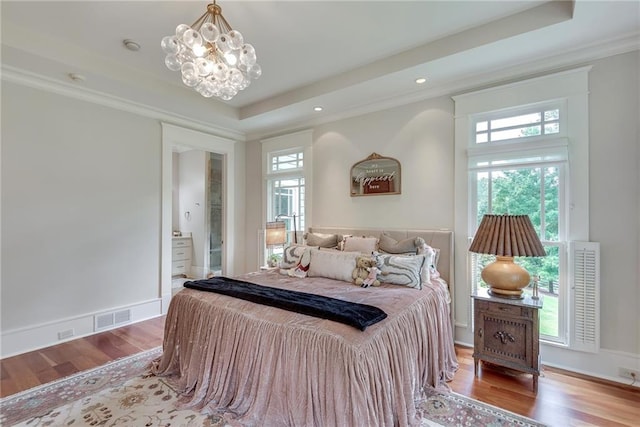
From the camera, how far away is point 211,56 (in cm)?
204

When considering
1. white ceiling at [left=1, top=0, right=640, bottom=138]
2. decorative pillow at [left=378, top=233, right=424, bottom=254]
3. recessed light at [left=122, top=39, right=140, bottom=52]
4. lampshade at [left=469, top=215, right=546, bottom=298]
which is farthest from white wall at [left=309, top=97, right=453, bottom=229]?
recessed light at [left=122, top=39, right=140, bottom=52]

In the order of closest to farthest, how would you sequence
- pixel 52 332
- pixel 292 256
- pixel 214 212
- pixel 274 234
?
1. pixel 52 332
2. pixel 292 256
3. pixel 274 234
4. pixel 214 212

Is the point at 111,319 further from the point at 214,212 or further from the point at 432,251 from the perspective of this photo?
the point at 432,251

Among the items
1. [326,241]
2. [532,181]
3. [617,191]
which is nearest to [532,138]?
[532,181]

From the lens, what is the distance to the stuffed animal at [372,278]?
260 centimetres

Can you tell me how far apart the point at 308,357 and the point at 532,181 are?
263cm

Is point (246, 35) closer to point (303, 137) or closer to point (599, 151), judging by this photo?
point (303, 137)

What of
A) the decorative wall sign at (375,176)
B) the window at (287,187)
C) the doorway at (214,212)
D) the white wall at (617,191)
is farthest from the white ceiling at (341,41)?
the doorway at (214,212)

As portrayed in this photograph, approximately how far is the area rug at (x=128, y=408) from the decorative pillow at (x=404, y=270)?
835mm

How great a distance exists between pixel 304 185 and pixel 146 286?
2554mm

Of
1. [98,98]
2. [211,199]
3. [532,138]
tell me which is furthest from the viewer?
[211,199]

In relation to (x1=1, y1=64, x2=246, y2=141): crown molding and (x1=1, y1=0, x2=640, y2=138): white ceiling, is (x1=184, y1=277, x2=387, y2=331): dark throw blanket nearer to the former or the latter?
(x1=1, y1=0, x2=640, y2=138): white ceiling

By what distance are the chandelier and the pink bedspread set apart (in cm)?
162

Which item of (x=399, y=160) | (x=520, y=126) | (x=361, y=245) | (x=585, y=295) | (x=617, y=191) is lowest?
(x=585, y=295)
